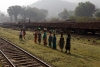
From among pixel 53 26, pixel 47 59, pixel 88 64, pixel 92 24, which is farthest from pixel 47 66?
pixel 53 26

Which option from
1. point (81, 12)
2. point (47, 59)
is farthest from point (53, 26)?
point (81, 12)

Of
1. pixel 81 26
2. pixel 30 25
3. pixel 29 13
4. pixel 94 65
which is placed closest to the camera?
pixel 94 65

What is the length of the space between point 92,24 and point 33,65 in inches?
662

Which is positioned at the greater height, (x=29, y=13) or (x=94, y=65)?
(x=29, y=13)

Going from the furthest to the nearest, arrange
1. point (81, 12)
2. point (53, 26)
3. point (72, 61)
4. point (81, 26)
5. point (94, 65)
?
point (81, 12), point (53, 26), point (81, 26), point (72, 61), point (94, 65)

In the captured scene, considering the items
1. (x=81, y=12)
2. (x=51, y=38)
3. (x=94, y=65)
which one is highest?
(x=81, y=12)

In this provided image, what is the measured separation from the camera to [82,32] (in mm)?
25859

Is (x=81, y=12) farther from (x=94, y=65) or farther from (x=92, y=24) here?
(x=94, y=65)

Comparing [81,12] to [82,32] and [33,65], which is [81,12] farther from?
[33,65]

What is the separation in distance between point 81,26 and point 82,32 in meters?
1.12

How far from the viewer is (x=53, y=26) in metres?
35.1

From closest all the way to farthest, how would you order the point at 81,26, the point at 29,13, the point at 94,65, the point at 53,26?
the point at 94,65 → the point at 81,26 → the point at 53,26 → the point at 29,13

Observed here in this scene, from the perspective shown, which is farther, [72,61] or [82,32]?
[82,32]

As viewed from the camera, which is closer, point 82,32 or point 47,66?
point 47,66
